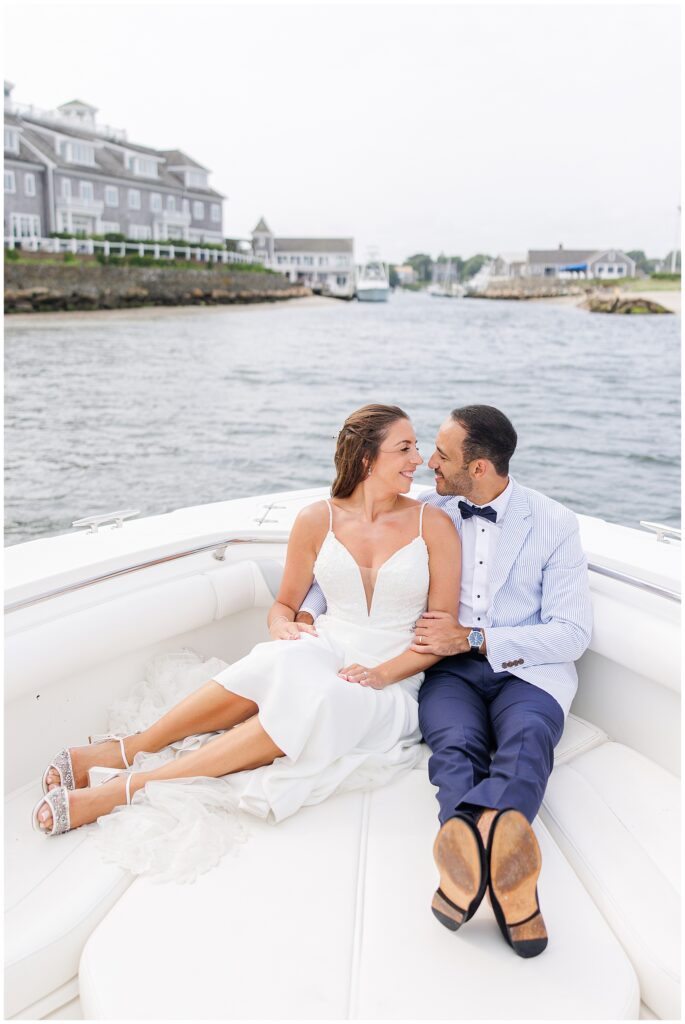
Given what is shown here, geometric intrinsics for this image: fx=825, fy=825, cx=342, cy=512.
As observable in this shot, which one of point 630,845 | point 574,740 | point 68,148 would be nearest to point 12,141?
point 68,148

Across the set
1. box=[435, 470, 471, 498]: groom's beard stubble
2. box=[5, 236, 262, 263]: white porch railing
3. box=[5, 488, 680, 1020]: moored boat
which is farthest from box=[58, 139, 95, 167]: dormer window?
box=[435, 470, 471, 498]: groom's beard stubble

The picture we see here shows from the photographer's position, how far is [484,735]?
1659 mm

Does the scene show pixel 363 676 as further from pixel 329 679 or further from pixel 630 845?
pixel 630 845

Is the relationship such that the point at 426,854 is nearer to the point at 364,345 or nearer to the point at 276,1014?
the point at 276,1014

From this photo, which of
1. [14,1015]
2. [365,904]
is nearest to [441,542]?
[365,904]

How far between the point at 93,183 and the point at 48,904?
33761 mm

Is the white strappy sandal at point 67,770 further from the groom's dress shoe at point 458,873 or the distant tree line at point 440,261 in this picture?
the distant tree line at point 440,261

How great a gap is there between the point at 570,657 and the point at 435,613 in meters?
0.30

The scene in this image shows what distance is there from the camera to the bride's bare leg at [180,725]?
5.55ft

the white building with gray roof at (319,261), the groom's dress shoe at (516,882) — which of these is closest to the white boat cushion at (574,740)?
the groom's dress shoe at (516,882)

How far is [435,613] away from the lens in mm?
1853

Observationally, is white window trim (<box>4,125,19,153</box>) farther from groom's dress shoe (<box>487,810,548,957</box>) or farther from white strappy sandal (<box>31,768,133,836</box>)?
groom's dress shoe (<box>487,810,548,957</box>)

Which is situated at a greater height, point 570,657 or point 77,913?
point 570,657

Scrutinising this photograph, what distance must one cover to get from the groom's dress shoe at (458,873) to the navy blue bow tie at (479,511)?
769mm
